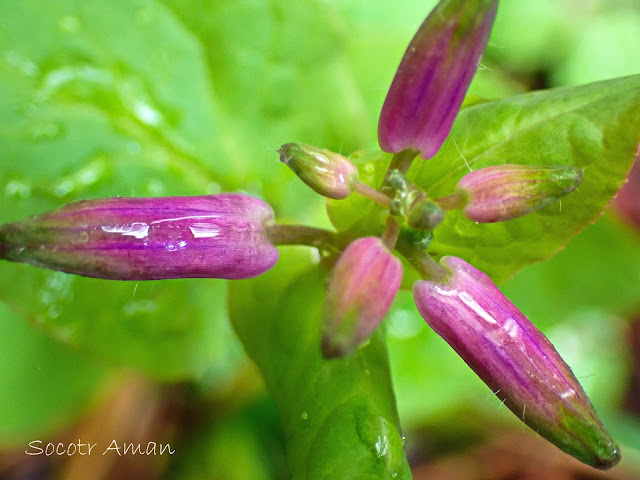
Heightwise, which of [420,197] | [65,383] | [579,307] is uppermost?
[420,197]

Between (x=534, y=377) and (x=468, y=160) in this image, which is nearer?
(x=534, y=377)

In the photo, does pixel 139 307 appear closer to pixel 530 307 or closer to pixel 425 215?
pixel 425 215

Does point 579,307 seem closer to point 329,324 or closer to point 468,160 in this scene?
point 468,160

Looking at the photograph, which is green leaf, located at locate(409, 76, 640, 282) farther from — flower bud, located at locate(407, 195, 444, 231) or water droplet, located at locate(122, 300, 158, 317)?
water droplet, located at locate(122, 300, 158, 317)

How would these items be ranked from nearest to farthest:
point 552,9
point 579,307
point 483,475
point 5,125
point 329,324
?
point 329,324 → point 5,125 → point 579,307 → point 483,475 → point 552,9

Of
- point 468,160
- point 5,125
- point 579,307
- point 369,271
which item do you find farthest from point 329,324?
point 579,307

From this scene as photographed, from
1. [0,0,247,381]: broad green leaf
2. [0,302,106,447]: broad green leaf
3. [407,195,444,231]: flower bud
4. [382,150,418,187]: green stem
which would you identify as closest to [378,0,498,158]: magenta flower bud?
[382,150,418,187]: green stem

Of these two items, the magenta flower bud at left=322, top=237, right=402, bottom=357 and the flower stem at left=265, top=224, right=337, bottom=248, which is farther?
the flower stem at left=265, top=224, right=337, bottom=248

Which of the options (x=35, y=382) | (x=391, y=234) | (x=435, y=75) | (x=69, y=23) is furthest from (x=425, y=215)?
(x=35, y=382)
